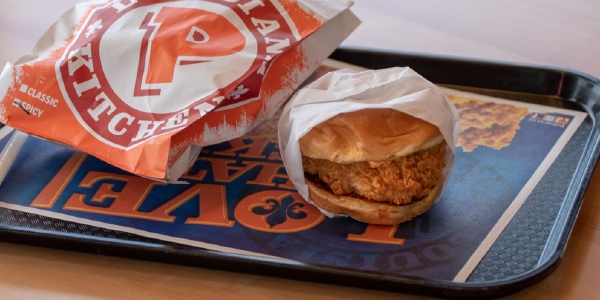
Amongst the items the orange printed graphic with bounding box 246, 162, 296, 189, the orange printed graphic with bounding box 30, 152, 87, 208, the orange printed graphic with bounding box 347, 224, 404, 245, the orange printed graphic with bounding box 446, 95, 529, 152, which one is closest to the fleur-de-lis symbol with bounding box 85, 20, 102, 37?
the orange printed graphic with bounding box 30, 152, 87, 208

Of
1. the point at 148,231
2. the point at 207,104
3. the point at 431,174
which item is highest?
the point at 207,104

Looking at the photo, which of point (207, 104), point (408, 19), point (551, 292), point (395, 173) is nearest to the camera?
point (551, 292)

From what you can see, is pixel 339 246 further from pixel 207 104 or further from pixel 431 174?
pixel 207 104

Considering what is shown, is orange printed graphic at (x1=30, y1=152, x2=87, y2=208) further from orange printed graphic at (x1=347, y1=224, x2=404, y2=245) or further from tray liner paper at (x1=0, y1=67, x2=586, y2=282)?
orange printed graphic at (x1=347, y1=224, x2=404, y2=245)

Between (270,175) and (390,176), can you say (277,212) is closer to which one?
(270,175)

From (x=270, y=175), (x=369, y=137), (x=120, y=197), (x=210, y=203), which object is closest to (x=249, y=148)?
(x=270, y=175)

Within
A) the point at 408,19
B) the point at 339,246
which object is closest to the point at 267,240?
the point at 339,246
